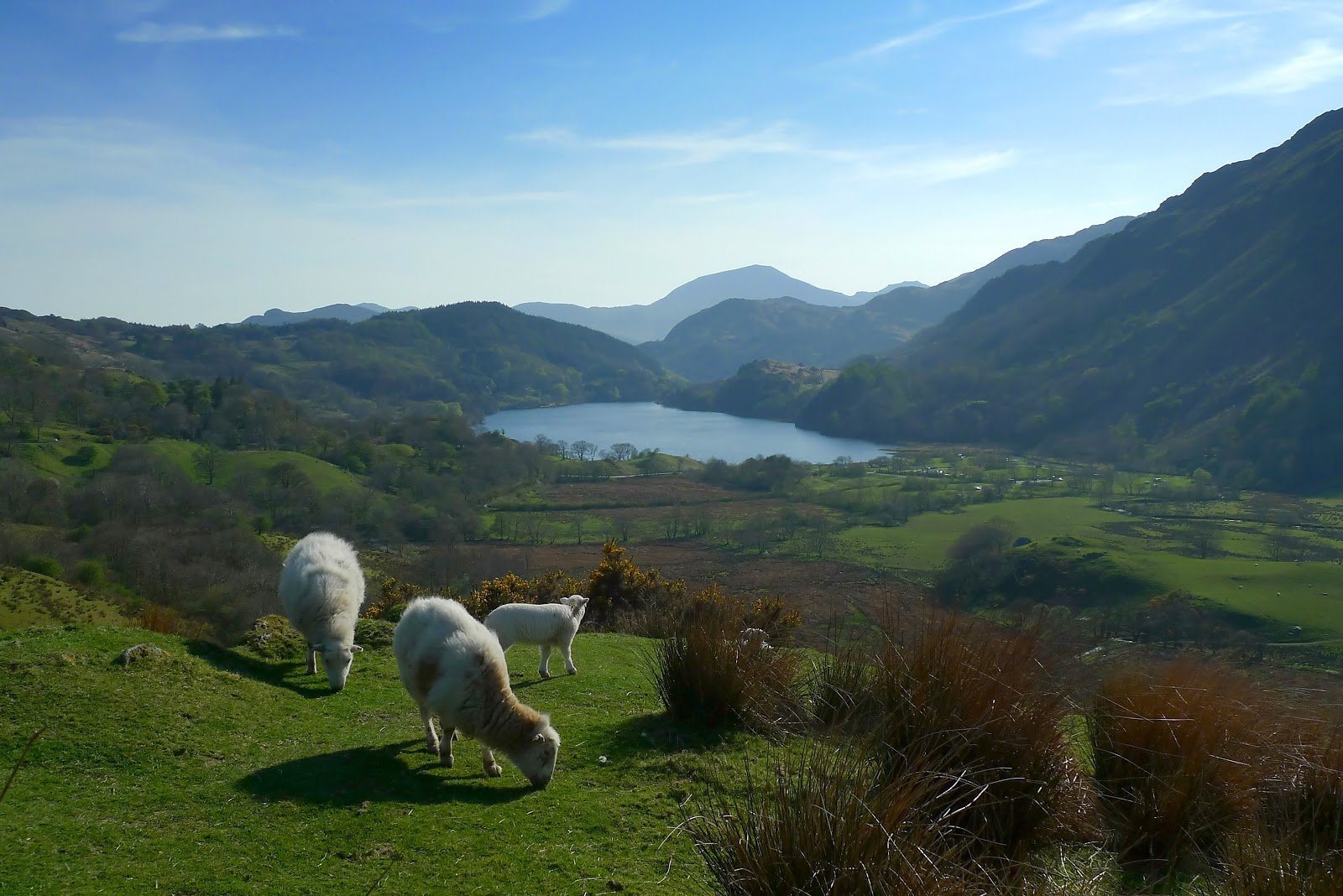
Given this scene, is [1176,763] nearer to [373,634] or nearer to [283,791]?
[283,791]

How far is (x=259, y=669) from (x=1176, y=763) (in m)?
7.79

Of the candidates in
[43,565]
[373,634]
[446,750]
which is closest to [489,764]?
[446,750]

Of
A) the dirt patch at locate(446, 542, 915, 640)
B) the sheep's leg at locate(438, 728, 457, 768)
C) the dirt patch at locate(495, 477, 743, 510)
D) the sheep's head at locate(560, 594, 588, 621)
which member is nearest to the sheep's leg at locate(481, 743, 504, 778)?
the sheep's leg at locate(438, 728, 457, 768)

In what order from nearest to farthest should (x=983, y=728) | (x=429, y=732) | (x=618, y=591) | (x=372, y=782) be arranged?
(x=983, y=728) → (x=372, y=782) → (x=429, y=732) → (x=618, y=591)

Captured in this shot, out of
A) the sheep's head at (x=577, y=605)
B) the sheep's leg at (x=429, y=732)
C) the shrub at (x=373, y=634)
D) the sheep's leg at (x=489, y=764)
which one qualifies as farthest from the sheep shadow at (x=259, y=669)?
the sheep's head at (x=577, y=605)

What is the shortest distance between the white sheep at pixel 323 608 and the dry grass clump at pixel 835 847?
5555 mm

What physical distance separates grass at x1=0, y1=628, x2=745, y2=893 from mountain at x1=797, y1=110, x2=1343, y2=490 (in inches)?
4589

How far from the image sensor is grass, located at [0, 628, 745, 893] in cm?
451

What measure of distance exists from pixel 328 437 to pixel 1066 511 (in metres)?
79.5

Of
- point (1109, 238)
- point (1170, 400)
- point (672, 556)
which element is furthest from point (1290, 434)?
point (1109, 238)

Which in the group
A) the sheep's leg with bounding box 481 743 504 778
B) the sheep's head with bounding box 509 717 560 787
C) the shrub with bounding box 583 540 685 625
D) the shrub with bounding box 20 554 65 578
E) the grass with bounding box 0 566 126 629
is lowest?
the shrub with bounding box 20 554 65 578

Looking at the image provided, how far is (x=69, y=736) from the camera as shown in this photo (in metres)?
5.92

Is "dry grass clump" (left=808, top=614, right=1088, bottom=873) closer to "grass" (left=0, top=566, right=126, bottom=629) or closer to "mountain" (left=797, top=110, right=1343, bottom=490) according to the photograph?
"grass" (left=0, top=566, right=126, bottom=629)

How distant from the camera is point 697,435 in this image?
529ft
